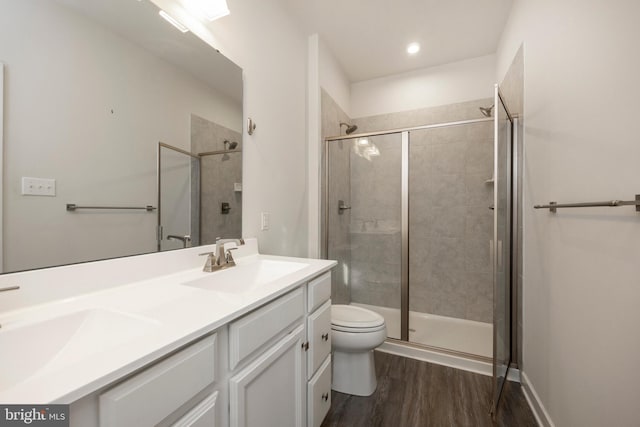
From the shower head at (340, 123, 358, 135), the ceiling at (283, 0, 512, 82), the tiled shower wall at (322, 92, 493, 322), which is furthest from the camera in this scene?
the shower head at (340, 123, 358, 135)

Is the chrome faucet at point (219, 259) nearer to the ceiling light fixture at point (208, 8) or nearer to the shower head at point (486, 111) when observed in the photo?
the ceiling light fixture at point (208, 8)

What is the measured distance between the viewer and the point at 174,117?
116 centimetres

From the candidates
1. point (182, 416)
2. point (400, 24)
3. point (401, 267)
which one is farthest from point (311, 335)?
point (400, 24)

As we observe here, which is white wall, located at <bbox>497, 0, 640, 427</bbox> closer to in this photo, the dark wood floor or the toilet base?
the dark wood floor

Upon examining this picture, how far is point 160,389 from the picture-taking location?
54 cm

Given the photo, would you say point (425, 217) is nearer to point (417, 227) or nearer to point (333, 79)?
point (417, 227)

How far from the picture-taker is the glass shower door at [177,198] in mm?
1104

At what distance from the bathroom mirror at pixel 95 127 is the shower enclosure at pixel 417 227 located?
138 centimetres

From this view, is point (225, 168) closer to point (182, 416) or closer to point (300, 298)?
point (300, 298)

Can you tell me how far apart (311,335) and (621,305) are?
43.1 inches

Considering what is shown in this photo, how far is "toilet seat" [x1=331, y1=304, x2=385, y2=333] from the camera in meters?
1.64

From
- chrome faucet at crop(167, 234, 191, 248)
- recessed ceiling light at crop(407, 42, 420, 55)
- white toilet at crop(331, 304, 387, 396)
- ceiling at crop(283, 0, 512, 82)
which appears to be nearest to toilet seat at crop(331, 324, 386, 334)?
white toilet at crop(331, 304, 387, 396)

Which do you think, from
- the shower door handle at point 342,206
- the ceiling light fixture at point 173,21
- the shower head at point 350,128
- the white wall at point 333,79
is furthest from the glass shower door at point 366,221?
the ceiling light fixture at point 173,21

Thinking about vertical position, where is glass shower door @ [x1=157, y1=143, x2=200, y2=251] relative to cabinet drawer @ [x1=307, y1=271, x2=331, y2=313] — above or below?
above
